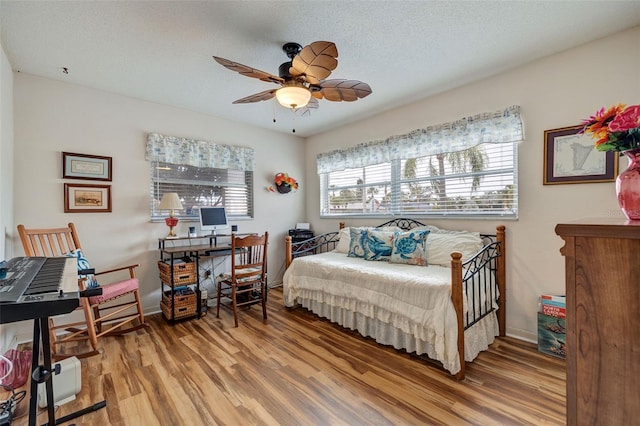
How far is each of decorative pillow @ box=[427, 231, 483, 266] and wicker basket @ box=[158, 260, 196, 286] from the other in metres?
2.51

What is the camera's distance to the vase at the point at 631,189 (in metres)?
0.93

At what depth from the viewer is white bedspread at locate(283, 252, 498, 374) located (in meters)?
2.03

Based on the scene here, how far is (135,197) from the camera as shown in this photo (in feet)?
10.4

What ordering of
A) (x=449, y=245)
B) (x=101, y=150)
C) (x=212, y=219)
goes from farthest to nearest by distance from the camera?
(x=212, y=219) → (x=101, y=150) → (x=449, y=245)

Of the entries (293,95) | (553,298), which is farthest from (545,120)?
(293,95)

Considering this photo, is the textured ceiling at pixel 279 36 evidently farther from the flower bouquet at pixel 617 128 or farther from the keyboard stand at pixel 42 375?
the keyboard stand at pixel 42 375

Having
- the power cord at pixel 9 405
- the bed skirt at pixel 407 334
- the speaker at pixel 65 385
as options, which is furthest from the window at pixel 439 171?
the power cord at pixel 9 405

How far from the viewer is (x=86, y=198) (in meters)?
2.87

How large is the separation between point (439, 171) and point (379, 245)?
41.7 inches

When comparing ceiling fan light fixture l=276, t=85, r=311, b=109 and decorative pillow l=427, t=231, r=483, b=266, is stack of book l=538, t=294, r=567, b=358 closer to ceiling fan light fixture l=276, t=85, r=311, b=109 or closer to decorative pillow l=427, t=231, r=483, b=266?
decorative pillow l=427, t=231, r=483, b=266

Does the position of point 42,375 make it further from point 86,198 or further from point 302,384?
point 86,198

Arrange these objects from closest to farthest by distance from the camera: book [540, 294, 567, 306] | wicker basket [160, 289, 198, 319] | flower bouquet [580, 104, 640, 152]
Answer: flower bouquet [580, 104, 640, 152] < book [540, 294, 567, 306] < wicker basket [160, 289, 198, 319]

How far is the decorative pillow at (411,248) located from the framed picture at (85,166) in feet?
10.2

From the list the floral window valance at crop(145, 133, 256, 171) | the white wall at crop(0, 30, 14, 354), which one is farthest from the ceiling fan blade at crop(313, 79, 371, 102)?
the white wall at crop(0, 30, 14, 354)
